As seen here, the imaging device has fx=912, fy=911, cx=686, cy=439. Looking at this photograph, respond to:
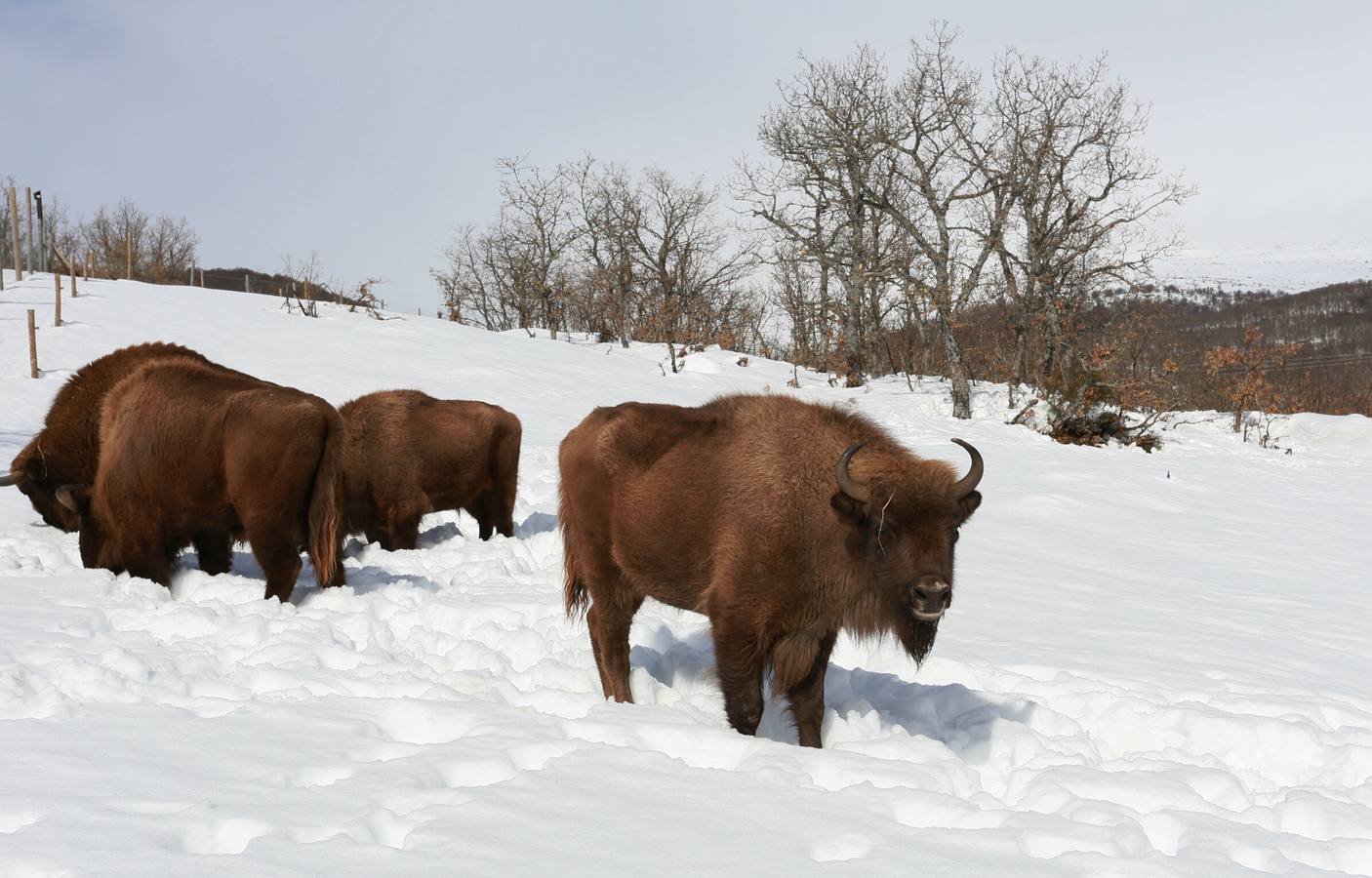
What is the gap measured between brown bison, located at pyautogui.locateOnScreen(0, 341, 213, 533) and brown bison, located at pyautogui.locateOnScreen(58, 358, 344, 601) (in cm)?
90

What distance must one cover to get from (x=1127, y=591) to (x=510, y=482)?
672 centimetres

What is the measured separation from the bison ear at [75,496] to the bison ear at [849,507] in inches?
282

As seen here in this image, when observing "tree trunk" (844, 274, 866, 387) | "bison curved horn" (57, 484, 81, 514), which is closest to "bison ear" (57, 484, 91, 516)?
"bison curved horn" (57, 484, 81, 514)

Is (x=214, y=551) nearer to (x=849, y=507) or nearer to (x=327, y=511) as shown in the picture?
(x=327, y=511)

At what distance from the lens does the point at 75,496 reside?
8.23 metres

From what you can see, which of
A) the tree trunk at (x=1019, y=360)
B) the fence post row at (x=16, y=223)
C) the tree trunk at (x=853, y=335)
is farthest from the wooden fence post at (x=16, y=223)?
the tree trunk at (x=1019, y=360)

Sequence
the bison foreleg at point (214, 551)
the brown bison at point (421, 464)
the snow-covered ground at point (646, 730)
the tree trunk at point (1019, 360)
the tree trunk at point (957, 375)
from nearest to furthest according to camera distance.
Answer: the snow-covered ground at point (646, 730)
the bison foreleg at point (214, 551)
the brown bison at point (421, 464)
the tree trunk at point (957, 375)
the tree trunk at point (1019, 360)

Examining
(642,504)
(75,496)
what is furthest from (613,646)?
(75,496)

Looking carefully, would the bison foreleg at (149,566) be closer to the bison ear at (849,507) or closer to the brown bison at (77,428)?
the brown bison at (77,428)

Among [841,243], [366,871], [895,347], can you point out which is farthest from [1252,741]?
[895,347]

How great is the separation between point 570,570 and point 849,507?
2.27 m

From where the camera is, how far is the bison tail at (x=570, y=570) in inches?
231

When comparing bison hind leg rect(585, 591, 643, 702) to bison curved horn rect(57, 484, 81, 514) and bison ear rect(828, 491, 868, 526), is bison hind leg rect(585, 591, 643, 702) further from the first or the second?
bison curved horn rect(57, 484, 81, 514)

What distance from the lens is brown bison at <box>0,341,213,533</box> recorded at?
28.2ft
